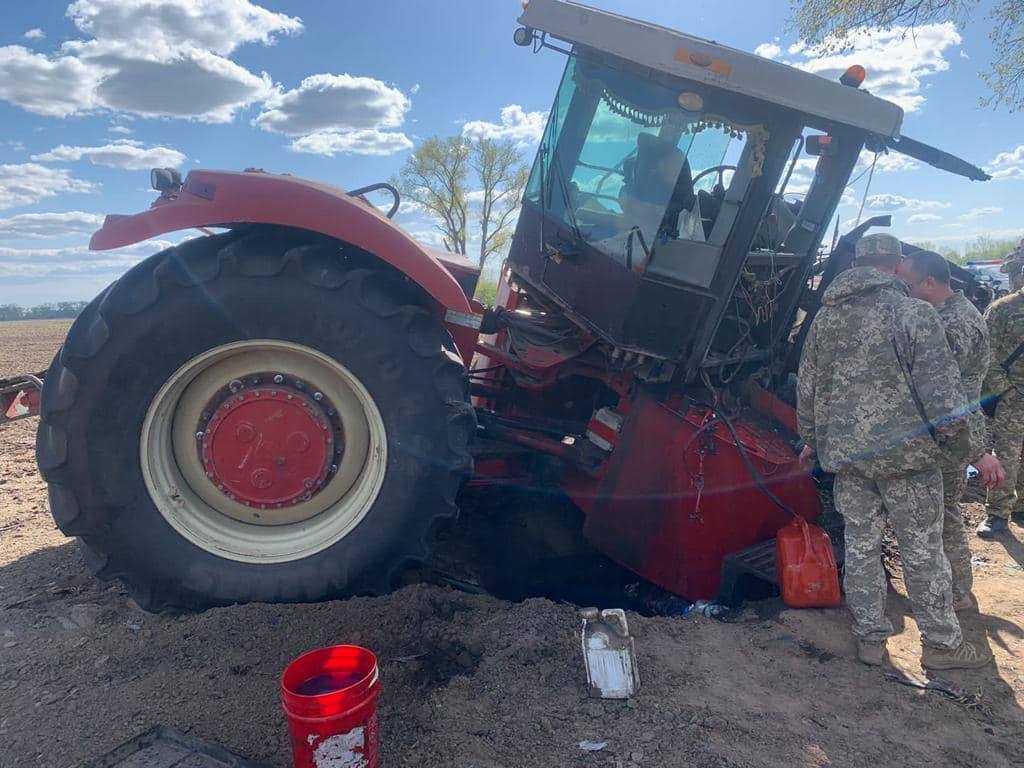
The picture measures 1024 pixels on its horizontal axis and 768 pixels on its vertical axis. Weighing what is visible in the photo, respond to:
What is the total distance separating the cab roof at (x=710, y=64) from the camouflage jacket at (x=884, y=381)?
2.70ft

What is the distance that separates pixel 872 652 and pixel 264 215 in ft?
10.6

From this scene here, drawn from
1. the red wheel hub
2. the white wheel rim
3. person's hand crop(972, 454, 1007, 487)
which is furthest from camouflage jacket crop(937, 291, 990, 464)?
the red wheel hub

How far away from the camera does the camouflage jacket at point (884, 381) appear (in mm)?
2869

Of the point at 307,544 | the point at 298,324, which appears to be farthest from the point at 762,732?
the point at 298,324

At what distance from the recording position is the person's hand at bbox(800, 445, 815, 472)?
3.35 metres

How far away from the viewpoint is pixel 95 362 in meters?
2.59

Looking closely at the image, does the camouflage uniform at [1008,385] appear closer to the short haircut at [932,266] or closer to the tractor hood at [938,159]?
the tractor hood at [938,159]

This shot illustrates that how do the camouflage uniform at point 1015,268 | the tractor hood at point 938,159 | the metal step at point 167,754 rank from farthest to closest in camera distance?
the camouflage uniform at point 1015,268 < the tractor hood at point 938,159 < the metal step at point 167,754

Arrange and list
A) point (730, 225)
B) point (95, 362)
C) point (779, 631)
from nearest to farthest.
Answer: point (95, 362) < point (779, 631) < point (730, 225)

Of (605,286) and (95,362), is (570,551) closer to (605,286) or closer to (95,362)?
(605,286)

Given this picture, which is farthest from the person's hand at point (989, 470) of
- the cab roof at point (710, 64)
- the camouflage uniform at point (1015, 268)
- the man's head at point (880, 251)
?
the camouflage uniform at point (1015, 268)

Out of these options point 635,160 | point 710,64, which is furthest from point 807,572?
point 710,64

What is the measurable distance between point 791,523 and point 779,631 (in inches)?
23.7

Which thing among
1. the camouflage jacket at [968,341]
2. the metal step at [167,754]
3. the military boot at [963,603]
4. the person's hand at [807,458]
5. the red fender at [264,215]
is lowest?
the metal step at [167,754]
